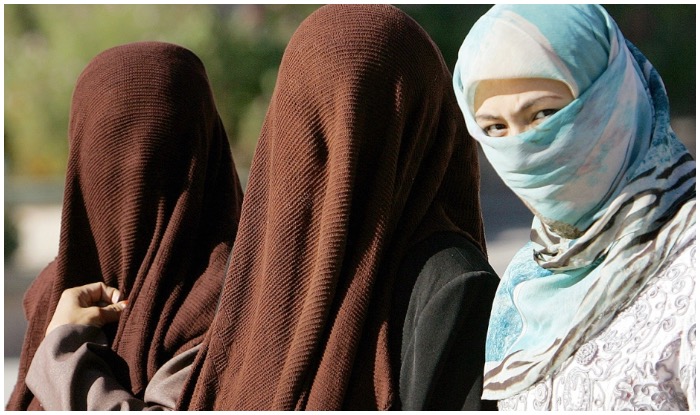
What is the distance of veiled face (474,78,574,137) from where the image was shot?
5.26 ft

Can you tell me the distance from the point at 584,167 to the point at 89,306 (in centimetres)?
148

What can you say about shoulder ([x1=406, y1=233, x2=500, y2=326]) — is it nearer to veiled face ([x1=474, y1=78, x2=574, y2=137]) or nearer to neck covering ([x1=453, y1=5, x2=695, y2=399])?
neck covering ([x1=453, y1=5, x2=695, y2=399])

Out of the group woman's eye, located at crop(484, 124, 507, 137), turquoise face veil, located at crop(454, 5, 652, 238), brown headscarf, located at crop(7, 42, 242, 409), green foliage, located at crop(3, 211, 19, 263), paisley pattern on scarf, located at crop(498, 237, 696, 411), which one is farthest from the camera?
green foliage, located at crop(3, 211, 19, 263)

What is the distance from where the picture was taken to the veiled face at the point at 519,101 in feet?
5.26

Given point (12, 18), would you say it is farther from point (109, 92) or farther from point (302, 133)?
point (302, 133)

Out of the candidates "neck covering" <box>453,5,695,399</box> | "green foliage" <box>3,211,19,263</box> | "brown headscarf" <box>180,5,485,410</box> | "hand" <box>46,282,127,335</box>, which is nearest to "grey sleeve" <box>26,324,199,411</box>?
"hand" <box>46,282,127,335</box>

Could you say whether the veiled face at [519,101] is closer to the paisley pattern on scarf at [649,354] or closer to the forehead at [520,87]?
the forehead at [520,87]

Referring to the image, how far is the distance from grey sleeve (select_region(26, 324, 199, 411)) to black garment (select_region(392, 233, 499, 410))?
2.20 feet

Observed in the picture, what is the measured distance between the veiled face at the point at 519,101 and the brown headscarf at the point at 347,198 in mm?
227

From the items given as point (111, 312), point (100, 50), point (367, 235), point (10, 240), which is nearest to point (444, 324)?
point (367, 235)

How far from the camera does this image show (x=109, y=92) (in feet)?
8.41

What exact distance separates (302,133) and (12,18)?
741 centimetres

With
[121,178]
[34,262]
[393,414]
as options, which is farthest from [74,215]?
[34,262]

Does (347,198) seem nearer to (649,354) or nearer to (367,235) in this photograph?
(367,235)
